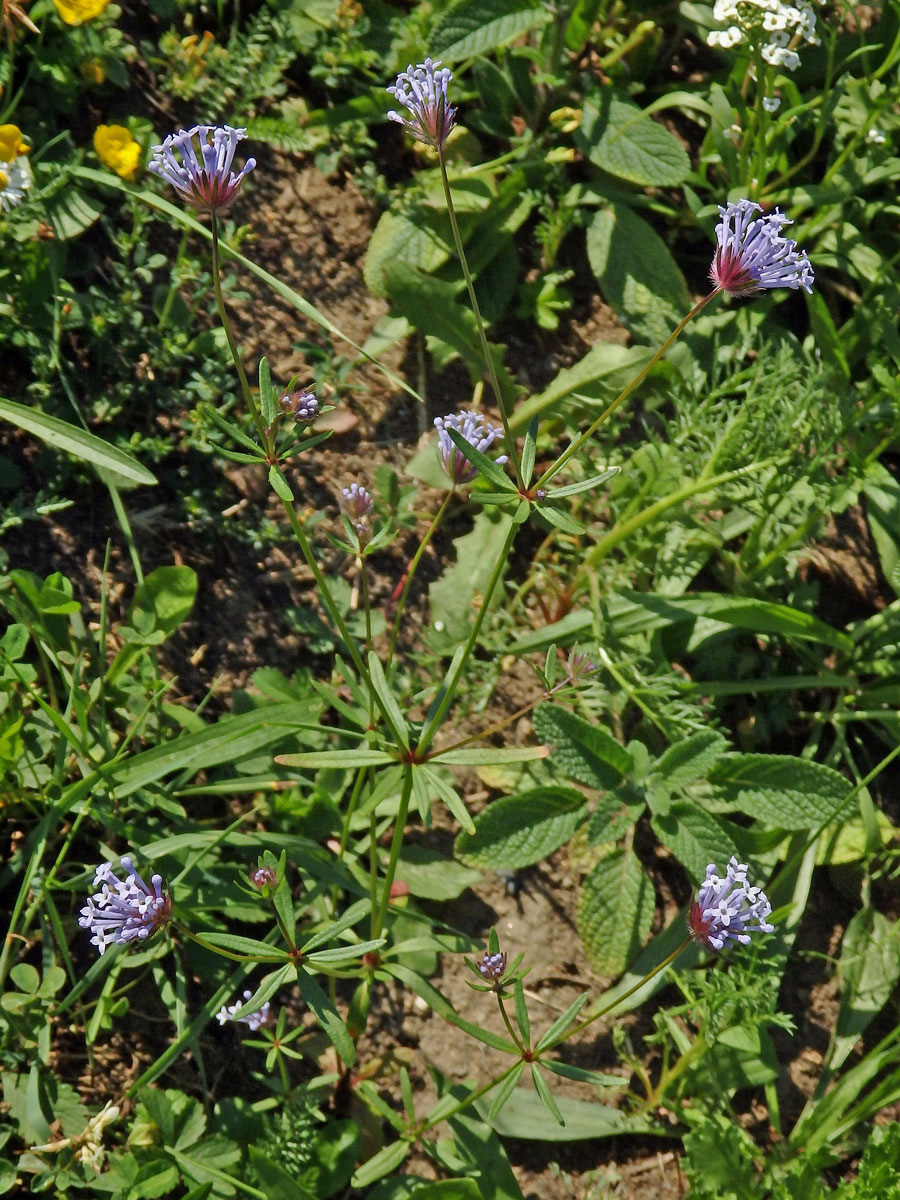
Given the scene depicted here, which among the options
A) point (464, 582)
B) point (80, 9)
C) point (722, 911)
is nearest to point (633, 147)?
point (464, 582)

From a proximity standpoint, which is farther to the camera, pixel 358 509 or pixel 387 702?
pixel 358 509

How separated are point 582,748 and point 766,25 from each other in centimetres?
221

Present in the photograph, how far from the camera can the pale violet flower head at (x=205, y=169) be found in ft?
5.91

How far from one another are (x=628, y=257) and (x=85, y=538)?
2010mm

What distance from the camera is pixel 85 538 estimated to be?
3145 mm

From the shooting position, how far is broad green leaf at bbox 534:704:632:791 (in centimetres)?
298

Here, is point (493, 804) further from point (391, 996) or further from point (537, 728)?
point (391, 996)

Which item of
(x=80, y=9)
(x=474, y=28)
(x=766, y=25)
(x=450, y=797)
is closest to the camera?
(x=450, y=797)

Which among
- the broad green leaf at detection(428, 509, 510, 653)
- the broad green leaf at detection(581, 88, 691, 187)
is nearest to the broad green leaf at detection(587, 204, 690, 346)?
the broad green leaf at detection(581, 88, 691, 187)

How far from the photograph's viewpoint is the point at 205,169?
6.04 feet

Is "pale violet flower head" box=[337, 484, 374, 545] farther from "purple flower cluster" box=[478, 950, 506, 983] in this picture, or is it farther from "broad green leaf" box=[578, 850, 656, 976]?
"broad green leaf" box=[578, 850, 656, 976]

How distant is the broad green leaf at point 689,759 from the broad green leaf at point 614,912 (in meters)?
0.30

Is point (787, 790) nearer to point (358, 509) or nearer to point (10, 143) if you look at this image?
point (358, 509)

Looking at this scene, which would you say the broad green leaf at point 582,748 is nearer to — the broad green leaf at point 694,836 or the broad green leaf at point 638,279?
the broad green leaf at point 694,836
